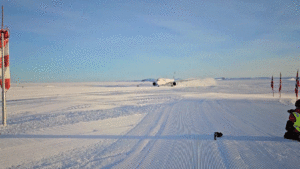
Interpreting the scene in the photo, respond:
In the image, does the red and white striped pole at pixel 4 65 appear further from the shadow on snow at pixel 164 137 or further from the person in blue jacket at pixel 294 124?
the person in blue jacket at pixel 294 124

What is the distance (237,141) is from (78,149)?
4.09 m

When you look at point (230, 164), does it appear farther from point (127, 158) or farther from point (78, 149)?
point (78, 149)

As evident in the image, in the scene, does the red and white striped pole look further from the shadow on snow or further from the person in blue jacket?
the person in blue jacket

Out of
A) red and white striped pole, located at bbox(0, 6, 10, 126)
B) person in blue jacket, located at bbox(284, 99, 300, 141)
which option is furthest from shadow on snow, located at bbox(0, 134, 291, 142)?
red and white striped pole, located at bbox(0, 6, 10, 126)

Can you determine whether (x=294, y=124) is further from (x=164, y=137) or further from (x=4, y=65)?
(x=4, y=65)

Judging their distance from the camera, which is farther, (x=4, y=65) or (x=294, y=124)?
(x=4, y=65)

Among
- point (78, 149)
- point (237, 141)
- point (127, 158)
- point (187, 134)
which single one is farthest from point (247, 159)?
point (78, 149)

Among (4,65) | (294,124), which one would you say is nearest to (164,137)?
(294,124)

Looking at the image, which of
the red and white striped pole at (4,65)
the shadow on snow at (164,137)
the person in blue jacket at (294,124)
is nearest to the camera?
the person in blue jacket at (294,124)

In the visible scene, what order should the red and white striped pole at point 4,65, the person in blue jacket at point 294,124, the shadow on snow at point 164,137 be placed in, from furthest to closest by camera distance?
the red and white striped pole at point 4,65
the shadow on snow at point 164,137
the person in blue jacket at point 294,124

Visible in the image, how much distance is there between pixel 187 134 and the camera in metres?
4.77

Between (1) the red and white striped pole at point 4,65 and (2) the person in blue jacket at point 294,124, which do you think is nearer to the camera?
(2) the person in blue jacket at point 294,124

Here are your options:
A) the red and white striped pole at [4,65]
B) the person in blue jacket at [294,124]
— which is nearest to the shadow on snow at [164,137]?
the person in blue jacket at [294,124]

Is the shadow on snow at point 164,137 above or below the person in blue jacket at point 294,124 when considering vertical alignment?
below
